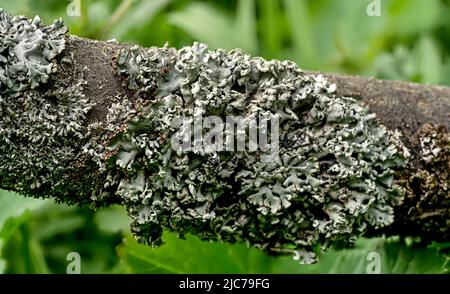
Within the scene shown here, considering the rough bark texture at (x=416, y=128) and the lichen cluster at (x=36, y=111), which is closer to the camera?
the lichen cluster at (x=36, y=111)

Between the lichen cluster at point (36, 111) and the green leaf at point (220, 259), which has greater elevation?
the lichen cluster at point (36, 111)

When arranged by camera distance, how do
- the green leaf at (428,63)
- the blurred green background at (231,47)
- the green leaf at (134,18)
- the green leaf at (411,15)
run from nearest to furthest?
the blurred green background at (231,47) → the green leaf at (134,18) → the green leaf at (428,63) → the green leaf at (411,15)

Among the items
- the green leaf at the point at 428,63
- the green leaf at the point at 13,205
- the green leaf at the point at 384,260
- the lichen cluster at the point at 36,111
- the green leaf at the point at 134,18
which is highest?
the green leaf at the point at 134,18

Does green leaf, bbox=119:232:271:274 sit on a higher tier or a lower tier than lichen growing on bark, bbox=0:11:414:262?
lower

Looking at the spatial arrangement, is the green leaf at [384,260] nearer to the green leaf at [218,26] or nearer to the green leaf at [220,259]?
the green leaf at [220,259]

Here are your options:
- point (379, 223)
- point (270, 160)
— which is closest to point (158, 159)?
point (270, 160)

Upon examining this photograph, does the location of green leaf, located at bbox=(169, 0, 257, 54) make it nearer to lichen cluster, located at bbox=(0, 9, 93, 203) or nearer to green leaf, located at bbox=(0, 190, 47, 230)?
green leaf, located at bbox=(0, 190, 47, 230)

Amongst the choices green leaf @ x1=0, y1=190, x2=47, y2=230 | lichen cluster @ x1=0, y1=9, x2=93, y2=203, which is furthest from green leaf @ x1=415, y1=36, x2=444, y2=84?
lichen cluster @ x1=0, y1=9, x2=93, y2=203

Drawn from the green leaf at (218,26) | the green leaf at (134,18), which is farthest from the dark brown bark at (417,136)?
the green leaf at (218,26)

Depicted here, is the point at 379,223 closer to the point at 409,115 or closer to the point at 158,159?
the point at 409,115
